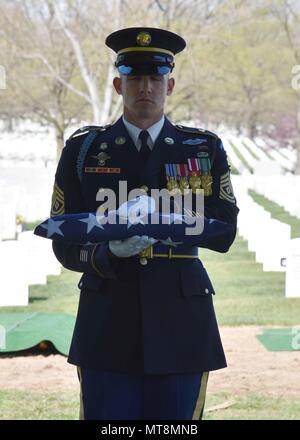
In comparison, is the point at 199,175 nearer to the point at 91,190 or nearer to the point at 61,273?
the point at 91,190

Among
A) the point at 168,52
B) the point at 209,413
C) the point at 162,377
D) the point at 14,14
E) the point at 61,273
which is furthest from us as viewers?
the point at 14,14

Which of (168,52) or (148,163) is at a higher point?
(168,52)

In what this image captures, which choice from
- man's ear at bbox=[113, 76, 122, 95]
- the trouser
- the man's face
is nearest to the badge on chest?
the man's face

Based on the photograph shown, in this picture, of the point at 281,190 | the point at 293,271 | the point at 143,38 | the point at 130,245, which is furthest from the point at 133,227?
the point at 281,190

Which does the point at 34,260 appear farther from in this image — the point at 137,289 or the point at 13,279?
the point at 137,289

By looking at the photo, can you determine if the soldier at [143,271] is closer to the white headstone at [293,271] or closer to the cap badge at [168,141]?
the cap badge at [168,141]

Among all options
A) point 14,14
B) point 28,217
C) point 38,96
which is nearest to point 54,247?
point 28,217

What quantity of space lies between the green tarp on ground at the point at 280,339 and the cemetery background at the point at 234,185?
0.13 meters

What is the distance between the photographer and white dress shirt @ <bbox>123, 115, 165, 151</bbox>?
3797 millimetres

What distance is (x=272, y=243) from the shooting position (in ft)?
48.5

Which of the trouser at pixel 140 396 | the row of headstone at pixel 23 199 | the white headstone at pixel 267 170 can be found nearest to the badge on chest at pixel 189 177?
the trouser at pixel 140 396

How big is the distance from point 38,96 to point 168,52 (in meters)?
36.0

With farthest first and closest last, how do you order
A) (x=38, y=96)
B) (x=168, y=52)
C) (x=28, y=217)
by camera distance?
(x=38, y=96) → (x=28, y=217) → (x=168, y=52)

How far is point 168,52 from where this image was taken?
3.92 metres
